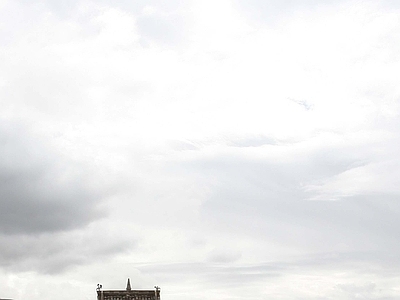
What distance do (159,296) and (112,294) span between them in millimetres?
7377

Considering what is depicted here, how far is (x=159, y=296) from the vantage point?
3957 inches

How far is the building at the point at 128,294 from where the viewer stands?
9925cm

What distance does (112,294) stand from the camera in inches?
3922

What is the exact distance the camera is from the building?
99.2 metres

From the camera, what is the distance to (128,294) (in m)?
99.9
